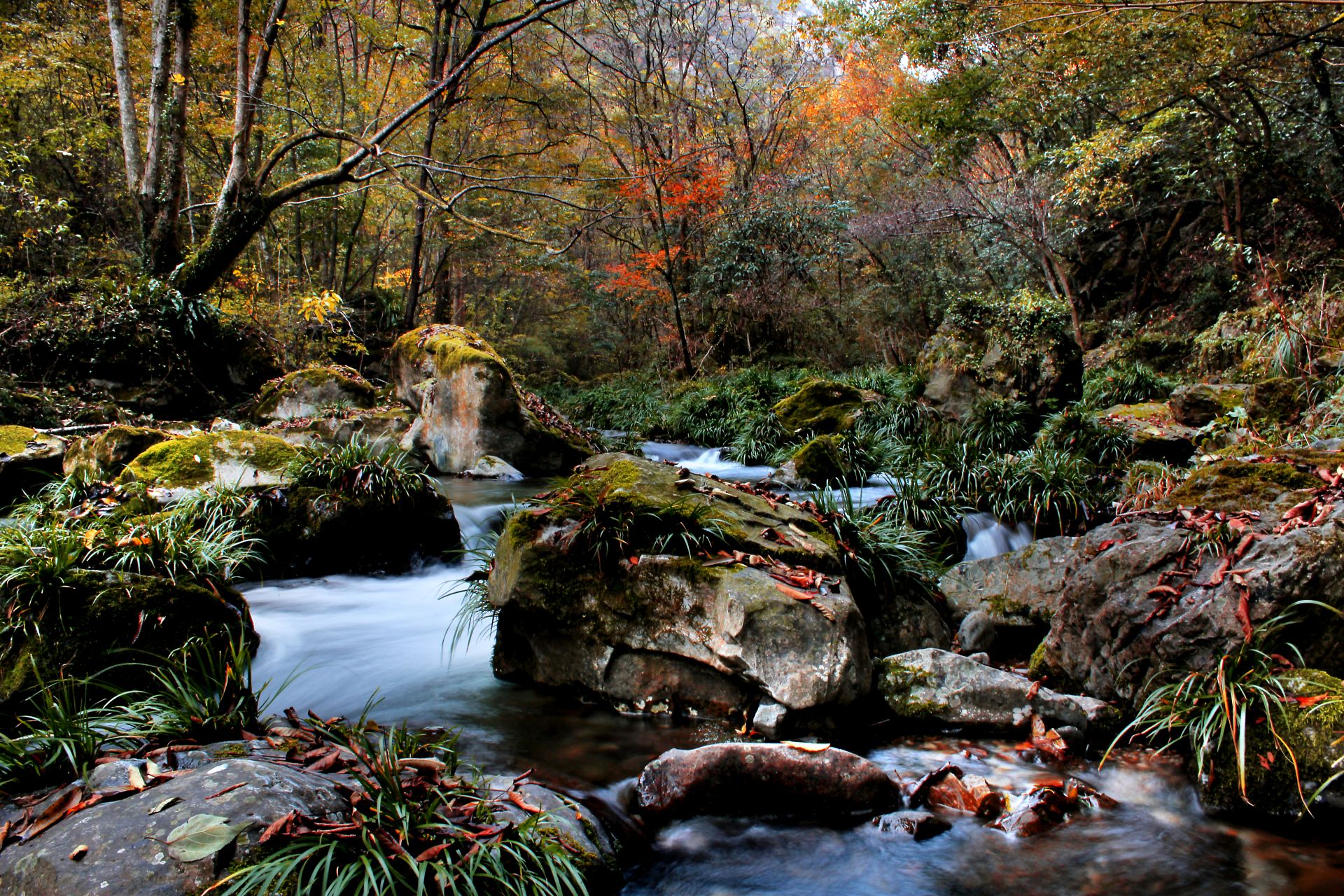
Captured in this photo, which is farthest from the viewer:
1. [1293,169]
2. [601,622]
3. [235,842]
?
[1293,169]

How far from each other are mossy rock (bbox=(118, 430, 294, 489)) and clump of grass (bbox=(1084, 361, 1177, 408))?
12003mm

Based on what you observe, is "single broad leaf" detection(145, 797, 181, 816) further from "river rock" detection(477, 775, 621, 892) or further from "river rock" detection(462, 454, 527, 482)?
"river rock" detection(462, 454, 527, 482)

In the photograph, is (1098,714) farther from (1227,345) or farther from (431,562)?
(1227,345)

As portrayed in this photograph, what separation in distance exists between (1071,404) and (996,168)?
11.0m

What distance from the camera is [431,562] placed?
6.82 m

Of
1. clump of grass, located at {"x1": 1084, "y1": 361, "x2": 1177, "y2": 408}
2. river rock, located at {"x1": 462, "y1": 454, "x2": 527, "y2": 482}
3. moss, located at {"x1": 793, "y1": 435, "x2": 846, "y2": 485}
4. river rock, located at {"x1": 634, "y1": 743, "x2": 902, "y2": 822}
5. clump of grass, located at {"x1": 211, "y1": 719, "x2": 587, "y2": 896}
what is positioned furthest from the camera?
clump of grass, located at {"x1": 1084, "y1": 361, "x2": 1177, "y2": 408}

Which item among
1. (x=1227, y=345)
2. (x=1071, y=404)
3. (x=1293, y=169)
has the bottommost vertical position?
(x=1071, y=404)

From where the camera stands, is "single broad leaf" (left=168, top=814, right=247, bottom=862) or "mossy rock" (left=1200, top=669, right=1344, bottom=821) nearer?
"single broad leaf" (left=168, top=814, right=247, bottom=862)

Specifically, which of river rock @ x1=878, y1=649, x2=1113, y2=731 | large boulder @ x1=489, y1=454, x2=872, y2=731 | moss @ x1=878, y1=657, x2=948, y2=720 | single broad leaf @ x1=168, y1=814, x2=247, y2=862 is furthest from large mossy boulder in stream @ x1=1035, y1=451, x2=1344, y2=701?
single broad leaf @ x1=168, y1=814, x2=247, y2=862

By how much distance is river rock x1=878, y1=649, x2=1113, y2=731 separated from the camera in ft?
12.4

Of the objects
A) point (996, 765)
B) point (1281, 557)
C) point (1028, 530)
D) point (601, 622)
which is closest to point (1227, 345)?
point (1028, 530)

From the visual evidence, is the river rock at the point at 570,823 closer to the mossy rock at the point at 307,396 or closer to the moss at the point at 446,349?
the moss at the point at 446,349

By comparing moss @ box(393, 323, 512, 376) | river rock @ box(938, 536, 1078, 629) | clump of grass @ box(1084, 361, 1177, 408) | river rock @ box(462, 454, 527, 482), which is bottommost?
river rock @ box(938, 536, 1078, 629)

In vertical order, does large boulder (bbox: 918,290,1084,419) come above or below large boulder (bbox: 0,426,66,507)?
above
